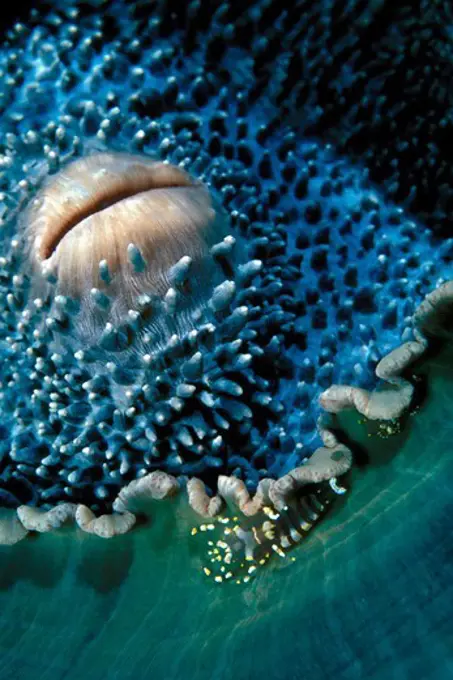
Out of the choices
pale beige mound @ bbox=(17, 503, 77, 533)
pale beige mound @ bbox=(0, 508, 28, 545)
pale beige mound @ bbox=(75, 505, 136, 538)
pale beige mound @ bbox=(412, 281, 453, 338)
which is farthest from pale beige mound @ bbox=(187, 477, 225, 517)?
pale beige mound @ bbox=(412, 281, 453, 338)

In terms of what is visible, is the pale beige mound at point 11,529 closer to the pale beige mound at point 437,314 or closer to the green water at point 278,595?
the green water at point 278,595

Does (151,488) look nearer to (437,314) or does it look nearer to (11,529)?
(11,529)

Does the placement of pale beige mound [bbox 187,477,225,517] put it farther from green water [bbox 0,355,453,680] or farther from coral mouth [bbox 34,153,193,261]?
coral mouth [bbox 34,153,193,261]

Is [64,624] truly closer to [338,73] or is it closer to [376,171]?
[376,171]

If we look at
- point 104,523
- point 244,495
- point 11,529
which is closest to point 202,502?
point 244,495

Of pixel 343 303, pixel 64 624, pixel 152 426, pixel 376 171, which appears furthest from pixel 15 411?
pixel 376 171

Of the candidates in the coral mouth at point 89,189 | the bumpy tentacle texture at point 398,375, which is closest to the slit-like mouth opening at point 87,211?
the coral mouth at point 89,189
